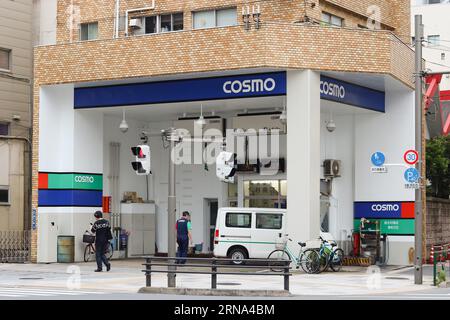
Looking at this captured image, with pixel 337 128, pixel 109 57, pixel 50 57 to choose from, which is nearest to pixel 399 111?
pixel 337 128

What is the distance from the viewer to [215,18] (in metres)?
32.7

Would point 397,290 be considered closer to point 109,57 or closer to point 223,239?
point 223,239

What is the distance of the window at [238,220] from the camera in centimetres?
2967

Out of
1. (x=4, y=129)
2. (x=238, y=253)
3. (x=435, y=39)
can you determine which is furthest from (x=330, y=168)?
(x=435, y=39)

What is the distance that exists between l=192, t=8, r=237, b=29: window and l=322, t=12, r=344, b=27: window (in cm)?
340

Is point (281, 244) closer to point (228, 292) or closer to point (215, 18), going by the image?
point (228, 292)

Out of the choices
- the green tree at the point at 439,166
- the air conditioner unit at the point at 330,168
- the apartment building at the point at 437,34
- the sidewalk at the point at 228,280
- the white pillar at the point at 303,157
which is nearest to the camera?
the sidewalk at the point at 228,280

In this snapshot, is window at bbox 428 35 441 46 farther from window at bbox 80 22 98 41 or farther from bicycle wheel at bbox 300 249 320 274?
bicycle wheel at bbox 300 249 320 274

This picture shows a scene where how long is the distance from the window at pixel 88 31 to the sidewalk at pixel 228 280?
10.3 meters

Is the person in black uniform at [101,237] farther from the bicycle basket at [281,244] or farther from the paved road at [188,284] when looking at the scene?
the bicycle basket at [281,244]

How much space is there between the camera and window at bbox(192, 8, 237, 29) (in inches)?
1272

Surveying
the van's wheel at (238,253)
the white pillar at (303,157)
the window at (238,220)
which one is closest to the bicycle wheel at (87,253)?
the window at (238,220)

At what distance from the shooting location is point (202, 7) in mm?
32844

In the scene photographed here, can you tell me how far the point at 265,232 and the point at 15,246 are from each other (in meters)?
10.8
